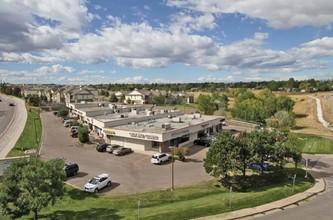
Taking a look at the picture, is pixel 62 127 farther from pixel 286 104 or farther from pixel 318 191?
pixel 286 104

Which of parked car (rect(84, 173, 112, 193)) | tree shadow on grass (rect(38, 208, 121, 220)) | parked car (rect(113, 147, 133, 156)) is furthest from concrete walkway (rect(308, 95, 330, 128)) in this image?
tree shadow on grass (rect(38, 208, 121, 220))

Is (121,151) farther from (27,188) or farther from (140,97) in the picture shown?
(140,97)

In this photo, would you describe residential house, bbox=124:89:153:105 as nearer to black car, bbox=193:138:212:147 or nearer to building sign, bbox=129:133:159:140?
black car, bbox=193:138:212:147

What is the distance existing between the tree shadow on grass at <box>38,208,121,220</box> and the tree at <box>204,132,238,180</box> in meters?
11.6

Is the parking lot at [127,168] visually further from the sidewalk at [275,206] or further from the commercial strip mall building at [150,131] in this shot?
the sidewalk at [275,206]

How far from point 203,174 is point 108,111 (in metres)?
39.8

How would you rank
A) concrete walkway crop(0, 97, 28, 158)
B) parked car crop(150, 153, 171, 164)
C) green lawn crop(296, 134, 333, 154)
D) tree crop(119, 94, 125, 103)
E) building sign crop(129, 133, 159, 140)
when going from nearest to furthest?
1. parked car crop(150, 153, 171, 164)
2. building sign crop(129, 133, 159, 140)
3. concrete walkway crop(0, 97, 28, 158)
4. green lawn crop(296, 134, 333, 154)
5. tree crop(119, 94, 125, 103)

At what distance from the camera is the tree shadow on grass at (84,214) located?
23.9 meters

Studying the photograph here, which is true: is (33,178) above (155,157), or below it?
above

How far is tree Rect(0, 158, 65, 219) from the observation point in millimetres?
20297

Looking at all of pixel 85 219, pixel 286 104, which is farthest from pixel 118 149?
pixel 286 104

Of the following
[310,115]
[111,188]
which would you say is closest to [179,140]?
[111,188]

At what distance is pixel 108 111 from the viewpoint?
71875 millimetres

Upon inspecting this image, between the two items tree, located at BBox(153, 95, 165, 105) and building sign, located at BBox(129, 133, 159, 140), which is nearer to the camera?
building sign, located at BBox(129, 133, 159, 140)
